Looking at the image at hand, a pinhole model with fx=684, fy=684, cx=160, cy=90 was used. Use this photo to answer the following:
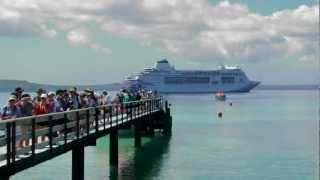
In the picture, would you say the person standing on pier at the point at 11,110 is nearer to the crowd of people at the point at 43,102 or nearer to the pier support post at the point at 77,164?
the crowd of people at the point at 43,102

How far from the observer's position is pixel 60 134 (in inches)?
769

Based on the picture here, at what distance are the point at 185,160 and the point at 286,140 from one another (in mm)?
16067

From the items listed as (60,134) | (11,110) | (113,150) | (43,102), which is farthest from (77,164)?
(113,150)

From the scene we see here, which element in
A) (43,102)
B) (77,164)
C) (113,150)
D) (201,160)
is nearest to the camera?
(43,102)

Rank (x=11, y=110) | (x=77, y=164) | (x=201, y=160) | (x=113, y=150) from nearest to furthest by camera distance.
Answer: (x=11, y=110) < (x=77, y=164) < (x=113, y=150) < (x=201, y=160)

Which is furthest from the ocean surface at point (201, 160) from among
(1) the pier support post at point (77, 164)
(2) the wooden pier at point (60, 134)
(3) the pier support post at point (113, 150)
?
(1) the pier support post at point (77, 164)

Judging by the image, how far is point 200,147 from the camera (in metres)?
40.6

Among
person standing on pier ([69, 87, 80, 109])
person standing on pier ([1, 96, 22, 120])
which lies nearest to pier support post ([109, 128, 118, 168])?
person standing on pier ([69, 87, 80, 109])

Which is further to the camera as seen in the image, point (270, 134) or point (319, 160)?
point (270, 134)

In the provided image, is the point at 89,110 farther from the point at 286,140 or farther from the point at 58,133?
the point at 286,140

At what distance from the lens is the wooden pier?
1460 cm

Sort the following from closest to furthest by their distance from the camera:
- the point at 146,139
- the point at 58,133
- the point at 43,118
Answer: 1. the point at 43,118
2. the point at 58,133
3. the point at 146,139

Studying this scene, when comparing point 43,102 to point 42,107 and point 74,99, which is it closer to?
point 42,107

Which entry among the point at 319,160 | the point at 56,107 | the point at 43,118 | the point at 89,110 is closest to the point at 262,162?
the point at 319,160
